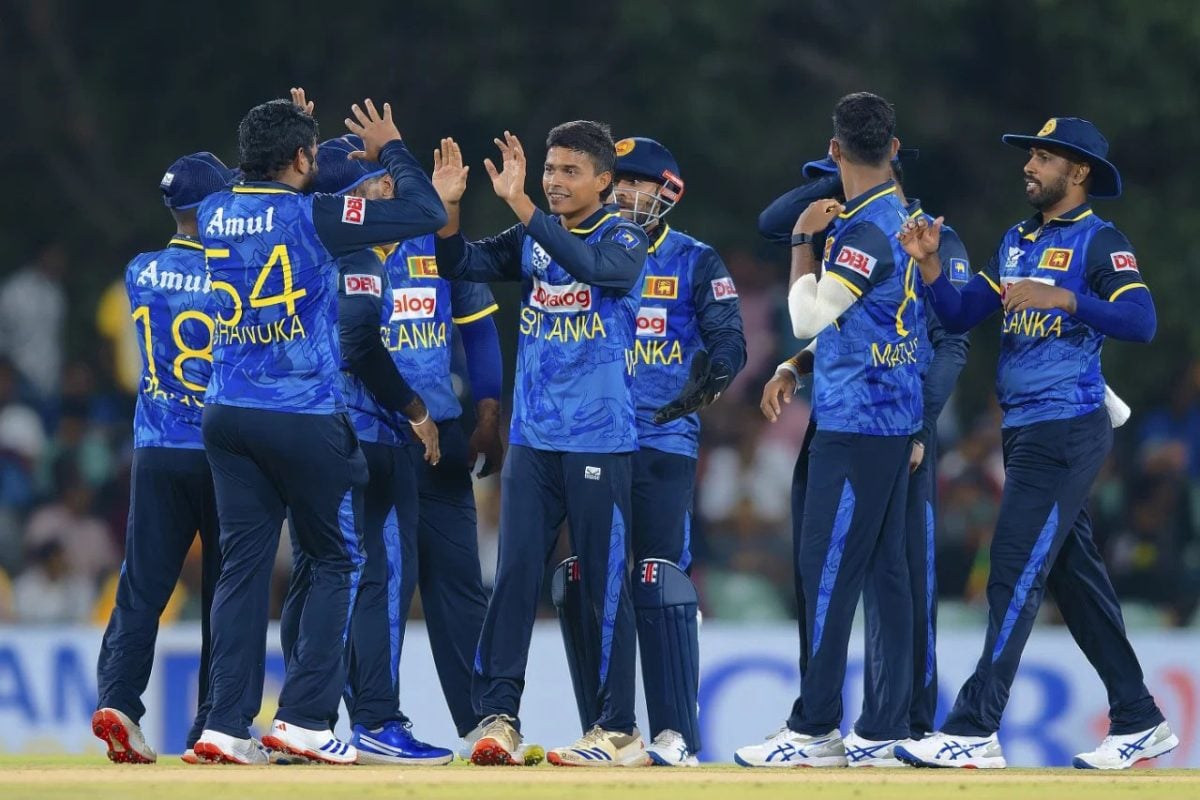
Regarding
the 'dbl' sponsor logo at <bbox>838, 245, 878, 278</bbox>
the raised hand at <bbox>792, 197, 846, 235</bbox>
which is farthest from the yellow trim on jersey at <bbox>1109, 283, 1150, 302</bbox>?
the raised hand at <bbox>792, 197, 846, 235</bbox>

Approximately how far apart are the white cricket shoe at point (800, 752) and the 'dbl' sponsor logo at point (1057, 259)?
6.22 feet

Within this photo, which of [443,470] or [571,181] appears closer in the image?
Result: [571,181]

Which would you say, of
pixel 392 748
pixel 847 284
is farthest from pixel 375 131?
pixel 392 748

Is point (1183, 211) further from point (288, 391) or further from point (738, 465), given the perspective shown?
point (288, 391)

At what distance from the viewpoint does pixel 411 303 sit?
910 cm

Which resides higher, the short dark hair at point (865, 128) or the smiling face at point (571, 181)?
the short dark hair at point (865, 128)

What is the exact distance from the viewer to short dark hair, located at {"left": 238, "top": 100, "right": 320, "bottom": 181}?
8.07 m

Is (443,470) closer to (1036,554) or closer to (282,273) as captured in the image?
(282,273)

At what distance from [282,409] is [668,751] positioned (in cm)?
195

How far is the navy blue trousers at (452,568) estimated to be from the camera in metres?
9.16

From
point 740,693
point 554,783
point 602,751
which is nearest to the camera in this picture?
point 554,783

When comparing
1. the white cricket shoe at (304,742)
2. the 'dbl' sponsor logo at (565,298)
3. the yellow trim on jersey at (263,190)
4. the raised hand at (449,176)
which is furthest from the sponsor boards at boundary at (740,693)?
the yellow trim on jersey at (263,190)

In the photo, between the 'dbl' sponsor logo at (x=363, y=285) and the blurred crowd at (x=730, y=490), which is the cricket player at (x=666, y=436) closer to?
the 'dbl' sponsor logo at (x=363, y=285)

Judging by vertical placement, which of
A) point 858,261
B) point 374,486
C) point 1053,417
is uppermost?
point 858,261
